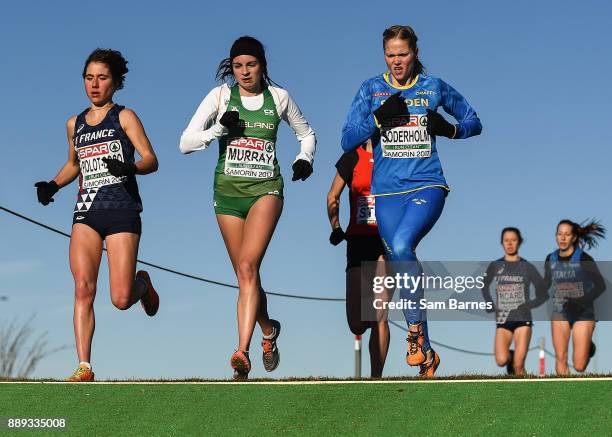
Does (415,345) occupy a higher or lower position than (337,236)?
lower

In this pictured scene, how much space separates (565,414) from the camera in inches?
281

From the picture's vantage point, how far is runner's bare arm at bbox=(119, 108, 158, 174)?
951 cm

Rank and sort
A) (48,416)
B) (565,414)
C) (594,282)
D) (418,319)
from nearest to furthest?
(565,414)
(48,416)
(418,319)
(594,282)

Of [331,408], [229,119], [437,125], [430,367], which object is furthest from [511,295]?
[331,408]

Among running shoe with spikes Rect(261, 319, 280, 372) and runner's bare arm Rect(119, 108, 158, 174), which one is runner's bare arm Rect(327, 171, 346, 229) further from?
runner's bare arm Rect(119, 108, 158, 174)

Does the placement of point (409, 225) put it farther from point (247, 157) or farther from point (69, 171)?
point (69, 171)

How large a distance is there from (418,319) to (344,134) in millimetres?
1634

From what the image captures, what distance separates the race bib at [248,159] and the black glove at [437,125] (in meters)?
1.36

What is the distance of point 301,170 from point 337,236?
832 millimetres

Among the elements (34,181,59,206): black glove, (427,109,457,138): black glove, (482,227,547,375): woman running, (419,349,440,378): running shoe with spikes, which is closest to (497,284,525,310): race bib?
(482,227,547,375): woman running

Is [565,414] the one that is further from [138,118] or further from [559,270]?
[559,270]

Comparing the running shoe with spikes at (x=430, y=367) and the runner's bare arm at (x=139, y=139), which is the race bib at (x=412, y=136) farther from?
the runner's bare arm at (x=139, y=139)

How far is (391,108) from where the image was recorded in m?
9.08

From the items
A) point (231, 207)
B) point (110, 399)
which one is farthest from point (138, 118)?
point (110, 399)
